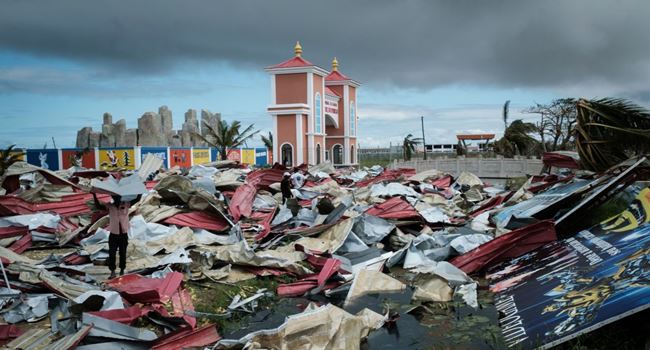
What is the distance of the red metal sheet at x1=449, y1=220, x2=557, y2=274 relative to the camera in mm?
6699

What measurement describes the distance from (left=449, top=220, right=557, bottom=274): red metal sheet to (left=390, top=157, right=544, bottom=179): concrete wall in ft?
47.8

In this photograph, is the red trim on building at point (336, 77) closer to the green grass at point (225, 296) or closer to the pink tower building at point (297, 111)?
the pink tower building at point (297, 111)

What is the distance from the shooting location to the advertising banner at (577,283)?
3.93 m

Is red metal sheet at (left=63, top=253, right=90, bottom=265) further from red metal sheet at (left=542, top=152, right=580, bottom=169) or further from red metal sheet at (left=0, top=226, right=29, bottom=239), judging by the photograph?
red metal sheet at (left=542, top=152, right=580, bottom=169)

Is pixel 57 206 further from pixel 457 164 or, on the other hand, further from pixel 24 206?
pixel 457 164

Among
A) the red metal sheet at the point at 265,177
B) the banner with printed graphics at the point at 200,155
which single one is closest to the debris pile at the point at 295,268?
the red metal sheet at the point at 265,177

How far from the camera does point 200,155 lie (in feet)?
100

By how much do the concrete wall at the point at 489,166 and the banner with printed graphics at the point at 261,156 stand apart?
14979mm

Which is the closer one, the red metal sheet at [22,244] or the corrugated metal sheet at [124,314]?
the corrugated metal sheet at [124,314]

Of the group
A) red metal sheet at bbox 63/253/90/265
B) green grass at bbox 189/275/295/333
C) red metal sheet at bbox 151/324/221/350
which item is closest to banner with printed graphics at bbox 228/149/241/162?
red metal sheet at bbox 63/253/90/265

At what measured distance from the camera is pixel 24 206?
9.15m

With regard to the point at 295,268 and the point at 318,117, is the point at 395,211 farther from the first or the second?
the point at 318,117

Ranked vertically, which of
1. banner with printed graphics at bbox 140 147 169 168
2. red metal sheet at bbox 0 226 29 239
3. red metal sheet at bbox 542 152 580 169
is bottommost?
red metal sheet at bbox 0 226 29 239

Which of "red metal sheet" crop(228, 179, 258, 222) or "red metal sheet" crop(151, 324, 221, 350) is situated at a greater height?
"red metal sheet" crop(228, 179, 258, 222)
